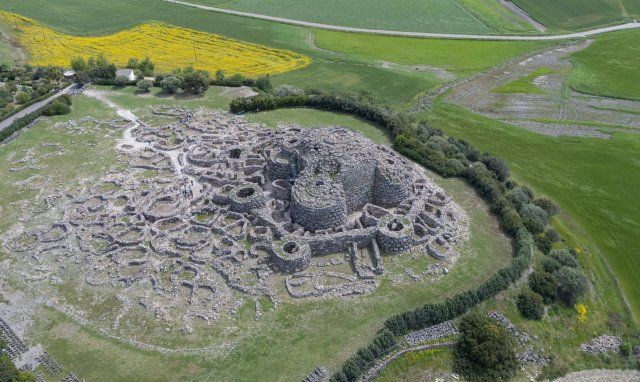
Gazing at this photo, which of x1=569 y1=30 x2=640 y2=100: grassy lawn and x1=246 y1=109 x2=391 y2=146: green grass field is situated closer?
x1=246 y1=109 x2=391 y2=146: green grass field

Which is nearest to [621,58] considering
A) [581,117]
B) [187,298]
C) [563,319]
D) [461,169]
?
A: [581,117]

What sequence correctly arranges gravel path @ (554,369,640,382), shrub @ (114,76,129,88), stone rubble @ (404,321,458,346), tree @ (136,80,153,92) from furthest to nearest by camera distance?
shrub @ (114,76,129,88) → tree @ (136,80,153,92) → stone rubble @ (404,321,458,346) → gravel path @ (554,369,640,382)

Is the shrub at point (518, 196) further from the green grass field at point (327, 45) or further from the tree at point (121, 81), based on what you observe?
the tree at point (121, 81)

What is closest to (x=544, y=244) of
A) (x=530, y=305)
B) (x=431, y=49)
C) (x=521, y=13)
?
(x=530, y=305)

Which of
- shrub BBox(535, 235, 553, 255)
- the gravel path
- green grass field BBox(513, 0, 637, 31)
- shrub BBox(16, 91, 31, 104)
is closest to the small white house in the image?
shrub BBox(16, 91, 31, 104)

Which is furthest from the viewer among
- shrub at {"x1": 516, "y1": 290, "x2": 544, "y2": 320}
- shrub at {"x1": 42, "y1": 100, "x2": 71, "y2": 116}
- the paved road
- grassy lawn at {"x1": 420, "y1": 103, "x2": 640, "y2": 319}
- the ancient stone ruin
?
shrub at {"x1": 42, "y1": 100, "x2": 71, "y2": 116}

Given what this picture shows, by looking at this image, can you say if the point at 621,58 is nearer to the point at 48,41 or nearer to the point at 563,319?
the point at 563,319

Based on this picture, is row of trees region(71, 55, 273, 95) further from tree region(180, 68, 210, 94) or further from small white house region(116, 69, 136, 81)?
small white house region(116, 69, 136, 81)
